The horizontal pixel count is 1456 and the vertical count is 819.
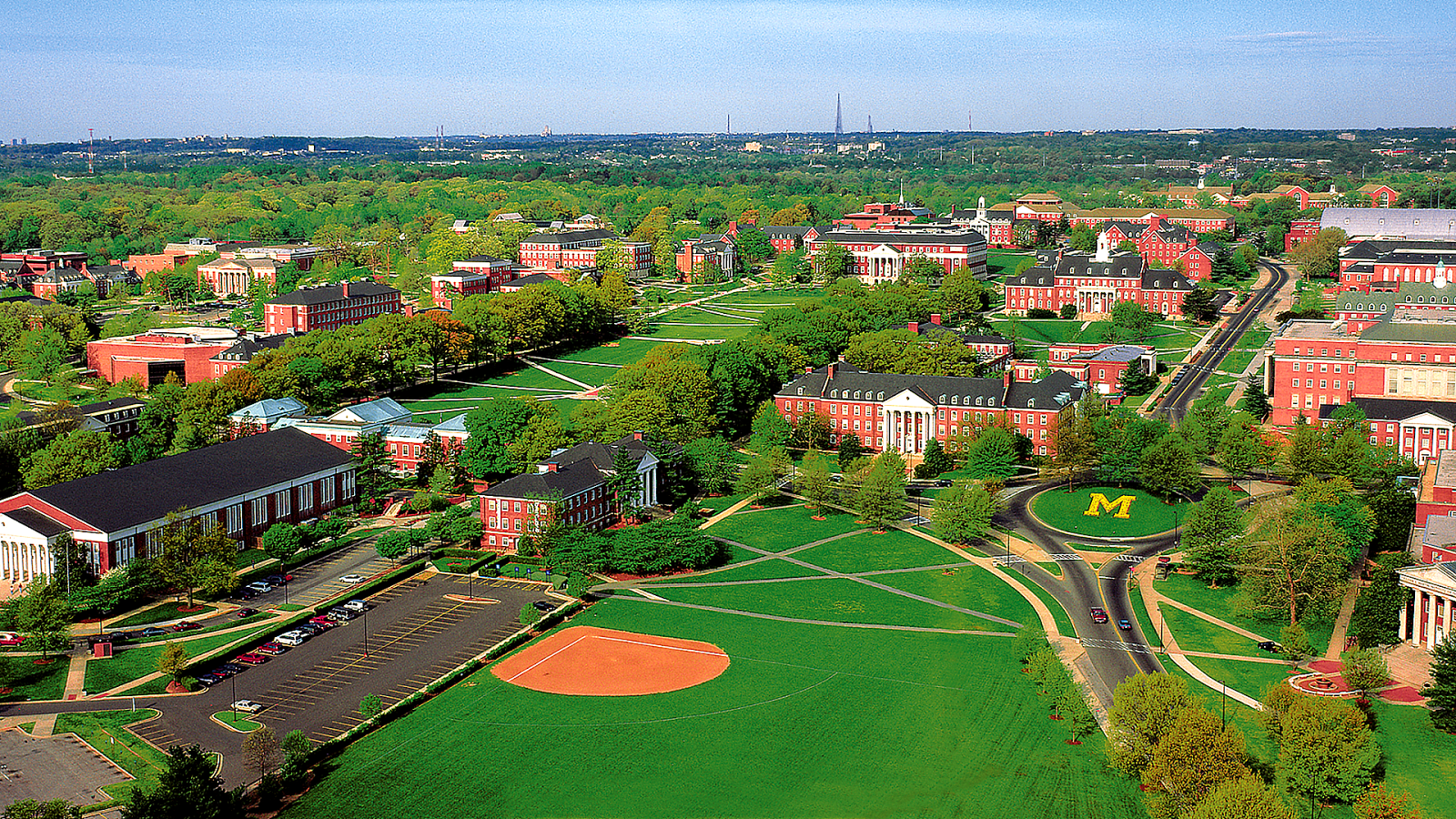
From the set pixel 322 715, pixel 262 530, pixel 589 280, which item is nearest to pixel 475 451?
pixel 262 530

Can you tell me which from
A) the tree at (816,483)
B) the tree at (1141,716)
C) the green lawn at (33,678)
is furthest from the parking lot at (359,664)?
the tree at (1141,716)

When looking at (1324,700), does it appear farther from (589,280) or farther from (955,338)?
(589,280)

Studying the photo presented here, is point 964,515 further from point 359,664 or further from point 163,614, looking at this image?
point 163,614

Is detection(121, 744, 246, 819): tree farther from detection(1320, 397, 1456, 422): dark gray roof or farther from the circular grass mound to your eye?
detection(1320, 397, 1456, 422): dark gray roof

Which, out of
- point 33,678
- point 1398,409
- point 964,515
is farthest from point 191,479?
point 1398,409

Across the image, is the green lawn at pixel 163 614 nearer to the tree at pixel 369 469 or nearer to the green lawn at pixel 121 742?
A: the green lawn at pixel 121 742

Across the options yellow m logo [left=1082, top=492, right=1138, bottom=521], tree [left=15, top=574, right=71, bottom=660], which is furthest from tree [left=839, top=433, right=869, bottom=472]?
tree [left=15, top=574, right=71, bottom=660]
